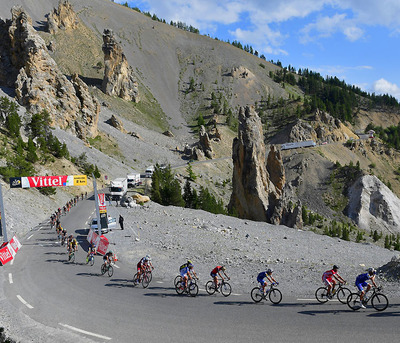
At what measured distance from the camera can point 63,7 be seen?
166000mm

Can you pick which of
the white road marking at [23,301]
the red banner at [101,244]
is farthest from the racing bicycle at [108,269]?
the white road marking at [23,301]

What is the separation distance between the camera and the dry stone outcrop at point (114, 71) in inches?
5522

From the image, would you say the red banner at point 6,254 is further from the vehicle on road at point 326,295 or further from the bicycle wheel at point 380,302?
the bicycle wheel at point 380,302

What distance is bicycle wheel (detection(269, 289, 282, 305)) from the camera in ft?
52.1

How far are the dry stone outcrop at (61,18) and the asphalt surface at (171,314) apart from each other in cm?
17319

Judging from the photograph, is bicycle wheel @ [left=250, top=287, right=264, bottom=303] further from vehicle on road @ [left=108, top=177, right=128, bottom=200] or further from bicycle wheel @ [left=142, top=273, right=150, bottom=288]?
vehicle on road @ [left=108, top=177, right=128, bottom=200]

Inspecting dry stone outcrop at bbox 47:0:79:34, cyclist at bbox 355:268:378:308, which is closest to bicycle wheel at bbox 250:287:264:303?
cyclist at bbox 355:268:378:308

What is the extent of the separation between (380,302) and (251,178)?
43705mm

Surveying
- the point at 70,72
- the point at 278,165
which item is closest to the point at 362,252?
the point at 278,165

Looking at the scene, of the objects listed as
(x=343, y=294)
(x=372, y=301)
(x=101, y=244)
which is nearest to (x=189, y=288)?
(x=343, y=294)

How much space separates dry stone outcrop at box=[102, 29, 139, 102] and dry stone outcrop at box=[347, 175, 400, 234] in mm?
105692

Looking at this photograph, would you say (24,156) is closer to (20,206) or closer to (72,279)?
(20,206)

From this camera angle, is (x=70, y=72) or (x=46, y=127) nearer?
(x=46, y=127)

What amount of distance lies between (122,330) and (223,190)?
269 feet
